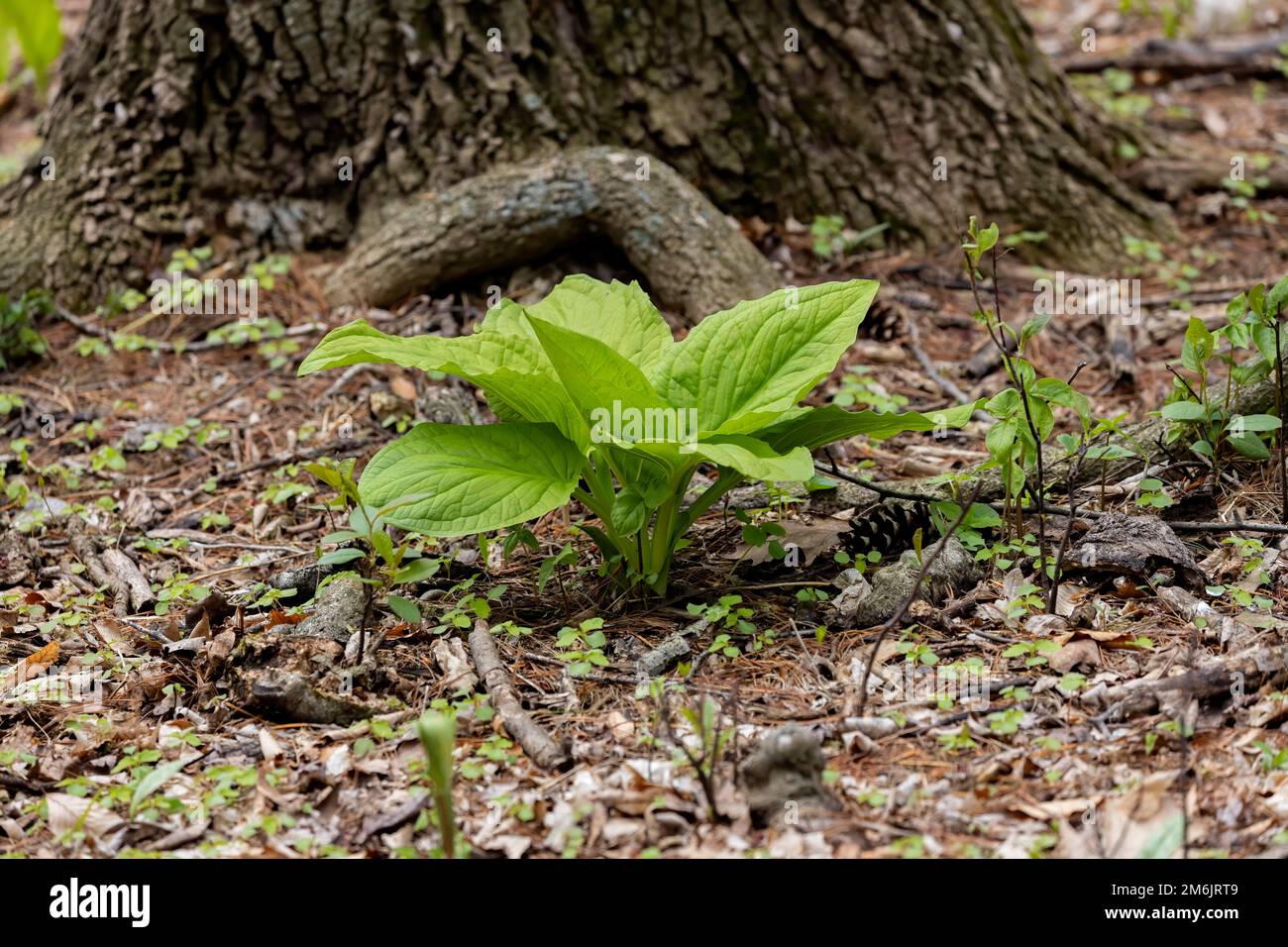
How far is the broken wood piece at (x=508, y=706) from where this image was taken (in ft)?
7.12

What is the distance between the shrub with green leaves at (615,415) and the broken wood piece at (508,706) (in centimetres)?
30

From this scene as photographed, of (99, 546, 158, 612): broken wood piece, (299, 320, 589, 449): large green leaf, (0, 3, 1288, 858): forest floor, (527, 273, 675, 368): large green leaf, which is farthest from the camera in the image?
(99, 546, 158, 612): broken wood piece

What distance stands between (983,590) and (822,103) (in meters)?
2.47

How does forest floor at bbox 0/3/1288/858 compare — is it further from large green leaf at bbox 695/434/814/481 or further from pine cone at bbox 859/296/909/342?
large green leaf at bbox 695/434/814/481

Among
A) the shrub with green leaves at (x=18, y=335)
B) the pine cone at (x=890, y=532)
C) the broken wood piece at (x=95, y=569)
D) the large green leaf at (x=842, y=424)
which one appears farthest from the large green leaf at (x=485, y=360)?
the shrub with green leaves at (x=18, y=335)

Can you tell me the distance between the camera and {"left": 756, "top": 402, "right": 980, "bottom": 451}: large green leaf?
256 centimetres

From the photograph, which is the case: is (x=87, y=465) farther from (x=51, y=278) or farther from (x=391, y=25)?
(x=391, y=25)

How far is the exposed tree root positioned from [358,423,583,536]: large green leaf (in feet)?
4.78

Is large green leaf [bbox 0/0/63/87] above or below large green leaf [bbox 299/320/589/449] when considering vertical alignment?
below

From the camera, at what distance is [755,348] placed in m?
2.64

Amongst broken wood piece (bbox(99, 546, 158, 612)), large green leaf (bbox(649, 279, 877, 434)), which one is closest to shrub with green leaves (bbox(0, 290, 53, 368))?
broken wood piece (bbox(99, 546, 158, 612))

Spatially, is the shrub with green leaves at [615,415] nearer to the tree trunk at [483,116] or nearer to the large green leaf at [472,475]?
the large green leaf at [472,475]

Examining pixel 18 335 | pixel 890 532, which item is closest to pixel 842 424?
pixel 890 532
